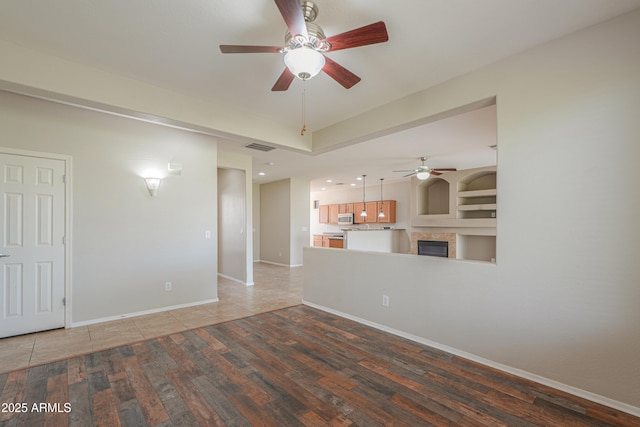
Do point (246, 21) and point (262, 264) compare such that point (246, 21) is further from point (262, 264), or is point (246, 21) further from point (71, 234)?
point (262, 264)

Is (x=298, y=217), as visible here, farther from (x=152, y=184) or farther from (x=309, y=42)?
(x=309, y=42)

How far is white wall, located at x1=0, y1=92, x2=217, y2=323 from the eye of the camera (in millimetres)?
3477

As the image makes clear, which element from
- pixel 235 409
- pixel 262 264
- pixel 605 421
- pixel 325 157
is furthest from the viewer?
pixel 262 264

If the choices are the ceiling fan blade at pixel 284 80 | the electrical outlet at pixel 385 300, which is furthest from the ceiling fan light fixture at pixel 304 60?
the electrical outlet at pixel 385 300

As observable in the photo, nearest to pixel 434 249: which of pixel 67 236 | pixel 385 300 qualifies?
pixel 385 300

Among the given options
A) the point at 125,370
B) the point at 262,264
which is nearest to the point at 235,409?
the point at 125,370

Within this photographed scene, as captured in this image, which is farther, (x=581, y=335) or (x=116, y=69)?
(x=116, y=69)

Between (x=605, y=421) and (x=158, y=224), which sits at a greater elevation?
(x=158, y=224)

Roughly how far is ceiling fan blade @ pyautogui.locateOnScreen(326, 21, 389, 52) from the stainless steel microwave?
8594 mm

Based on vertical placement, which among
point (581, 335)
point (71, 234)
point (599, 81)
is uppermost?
point (599, 81)

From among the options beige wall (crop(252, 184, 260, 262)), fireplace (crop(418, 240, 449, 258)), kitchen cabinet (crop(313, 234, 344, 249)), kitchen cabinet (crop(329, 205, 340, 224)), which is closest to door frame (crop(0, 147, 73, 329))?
fireplace (crop(418, 240, 449, 258))

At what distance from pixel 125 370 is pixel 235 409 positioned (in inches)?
48.1

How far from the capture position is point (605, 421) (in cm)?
192

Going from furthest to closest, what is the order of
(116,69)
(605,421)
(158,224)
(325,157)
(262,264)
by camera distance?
(262,264)
(325,157)
(158,224)
(116,69)
(605,421)
